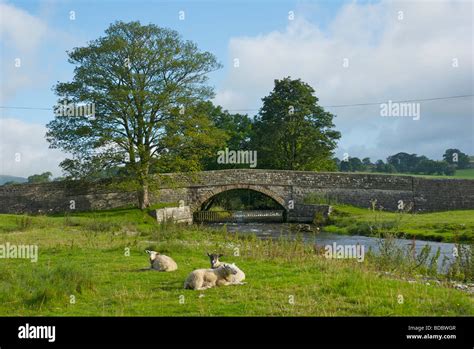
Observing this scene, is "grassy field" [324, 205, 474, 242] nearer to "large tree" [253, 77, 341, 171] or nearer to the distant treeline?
"large tree" [253, 77, 341, 171]

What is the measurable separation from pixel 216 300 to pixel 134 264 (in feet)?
16.8

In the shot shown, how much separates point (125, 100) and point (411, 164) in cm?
6896

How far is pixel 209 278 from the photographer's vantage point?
36.0 feet

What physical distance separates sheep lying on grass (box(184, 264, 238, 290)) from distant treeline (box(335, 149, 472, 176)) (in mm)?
62304

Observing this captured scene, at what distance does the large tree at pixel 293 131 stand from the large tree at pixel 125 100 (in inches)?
541

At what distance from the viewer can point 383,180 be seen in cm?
4191

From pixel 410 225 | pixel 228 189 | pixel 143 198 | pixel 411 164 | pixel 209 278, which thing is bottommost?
pixel 410 225

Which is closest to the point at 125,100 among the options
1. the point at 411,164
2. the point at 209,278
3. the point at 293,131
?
the point at 293,131

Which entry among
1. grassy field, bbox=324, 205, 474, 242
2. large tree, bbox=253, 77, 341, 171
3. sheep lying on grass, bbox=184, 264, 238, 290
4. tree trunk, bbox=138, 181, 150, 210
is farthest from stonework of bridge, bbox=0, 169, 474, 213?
sheep lying on grass, bbox=184, 264, 238, 290

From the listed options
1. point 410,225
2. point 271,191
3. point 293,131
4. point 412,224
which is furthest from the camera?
point 293,131

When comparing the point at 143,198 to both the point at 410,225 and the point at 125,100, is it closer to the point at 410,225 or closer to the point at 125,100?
the point at 125,100
